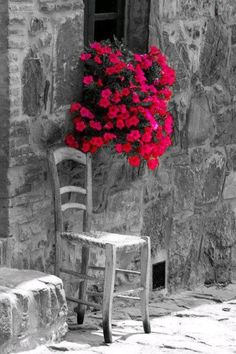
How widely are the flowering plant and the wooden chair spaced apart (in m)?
0.17

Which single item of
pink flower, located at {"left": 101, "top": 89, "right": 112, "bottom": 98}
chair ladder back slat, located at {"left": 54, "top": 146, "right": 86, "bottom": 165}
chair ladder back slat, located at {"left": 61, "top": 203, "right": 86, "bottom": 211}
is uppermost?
pink flower, located at {"left": 101, "top": 89, "right": 112, "bottom": 98}

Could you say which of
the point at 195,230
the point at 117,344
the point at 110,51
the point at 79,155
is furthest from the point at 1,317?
the point at 195,230

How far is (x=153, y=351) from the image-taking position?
21.4 ft

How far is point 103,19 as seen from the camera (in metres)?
7.43

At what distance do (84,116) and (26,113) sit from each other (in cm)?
41

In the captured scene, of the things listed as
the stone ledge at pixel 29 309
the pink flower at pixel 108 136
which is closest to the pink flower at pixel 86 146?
the pink flower at pixel 108 136

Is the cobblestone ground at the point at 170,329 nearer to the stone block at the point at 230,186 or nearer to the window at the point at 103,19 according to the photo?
the stone block at the point at 230,186

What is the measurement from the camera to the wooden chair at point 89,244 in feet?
21.5

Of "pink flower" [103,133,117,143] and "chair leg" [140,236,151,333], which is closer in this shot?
"chair leg" [140,236,151,333]

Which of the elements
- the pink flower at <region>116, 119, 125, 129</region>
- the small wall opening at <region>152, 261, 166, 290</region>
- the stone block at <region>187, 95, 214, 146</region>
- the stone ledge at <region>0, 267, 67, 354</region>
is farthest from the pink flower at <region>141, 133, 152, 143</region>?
the small wall opening at <region>152, 261, 166, 290</region>

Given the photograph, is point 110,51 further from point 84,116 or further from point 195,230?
point 195,230

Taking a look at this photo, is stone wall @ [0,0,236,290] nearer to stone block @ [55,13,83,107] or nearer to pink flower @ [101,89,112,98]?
stone block @ [55,13,83,107]

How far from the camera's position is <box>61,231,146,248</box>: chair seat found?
6.59m

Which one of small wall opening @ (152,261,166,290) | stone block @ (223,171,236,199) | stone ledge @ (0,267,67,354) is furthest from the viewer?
stone block @ (223,171,236,199)
